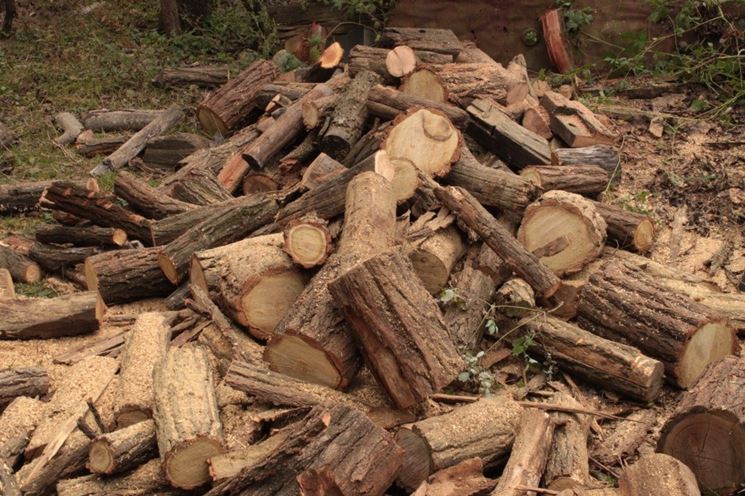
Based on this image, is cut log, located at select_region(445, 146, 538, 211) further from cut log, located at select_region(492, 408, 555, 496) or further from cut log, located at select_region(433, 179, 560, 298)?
cut log, located at select_region(492, 408, 555, 496)

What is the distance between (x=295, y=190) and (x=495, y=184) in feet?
4.93

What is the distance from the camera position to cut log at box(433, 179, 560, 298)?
19.5ft

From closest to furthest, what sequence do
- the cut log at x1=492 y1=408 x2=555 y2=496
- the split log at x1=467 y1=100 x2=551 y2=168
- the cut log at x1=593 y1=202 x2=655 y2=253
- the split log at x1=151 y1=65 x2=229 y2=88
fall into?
the cut log at x1=492 y1=408 x2=555 y2=496
the cut log at x1=593 y1=202 x2=655 y2=253
the split log at x1=467 y1=100 x2=551 y2=168
the split log at x1=151 y1=65 x2=229 y2=88

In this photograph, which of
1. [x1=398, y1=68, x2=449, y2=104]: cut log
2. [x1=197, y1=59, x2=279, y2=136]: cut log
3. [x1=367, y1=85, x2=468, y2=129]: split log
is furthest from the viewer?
[x1=197, y1=59, x2=279, y2=136]: cut log

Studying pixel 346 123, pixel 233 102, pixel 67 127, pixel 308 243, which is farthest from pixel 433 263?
pixel 67 127

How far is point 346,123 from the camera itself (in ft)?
25.5

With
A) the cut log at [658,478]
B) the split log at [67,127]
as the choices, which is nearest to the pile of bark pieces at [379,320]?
the cut log at [658,478]

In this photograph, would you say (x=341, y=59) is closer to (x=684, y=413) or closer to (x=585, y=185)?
(x=585, y=185)

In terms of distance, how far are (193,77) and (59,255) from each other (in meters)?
4.32

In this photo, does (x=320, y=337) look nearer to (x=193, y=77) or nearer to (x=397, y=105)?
(x=397, y=105)

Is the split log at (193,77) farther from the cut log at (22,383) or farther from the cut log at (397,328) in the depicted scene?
the cut log at (397,328)

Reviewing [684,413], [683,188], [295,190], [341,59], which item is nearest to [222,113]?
[341,59]

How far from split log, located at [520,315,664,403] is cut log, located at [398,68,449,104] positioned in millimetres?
2881

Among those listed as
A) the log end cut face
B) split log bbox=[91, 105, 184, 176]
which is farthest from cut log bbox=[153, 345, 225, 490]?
split log bbox=[91, 105, 184, 176]
